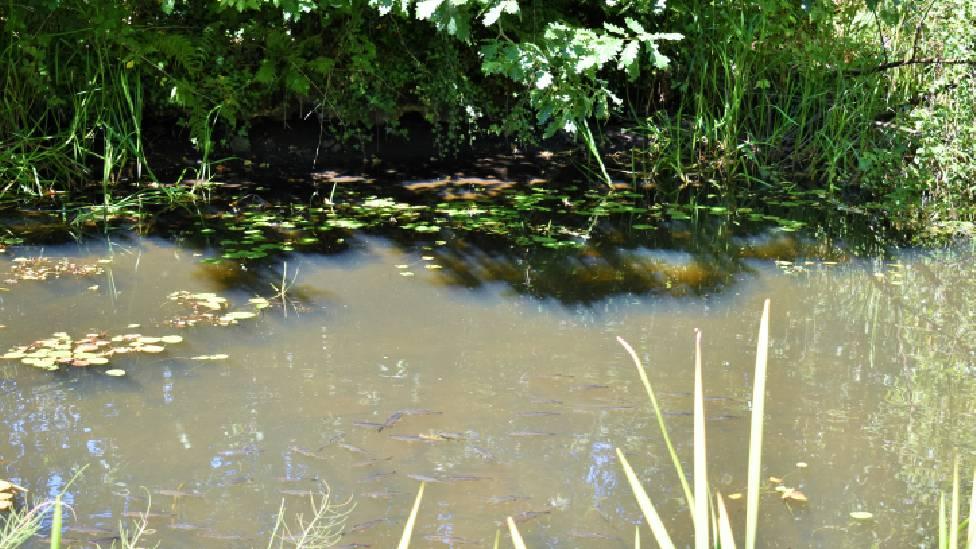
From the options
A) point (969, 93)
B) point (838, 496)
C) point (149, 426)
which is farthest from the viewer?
point (969, 93)

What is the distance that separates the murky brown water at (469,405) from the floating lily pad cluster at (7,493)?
7 centimetres

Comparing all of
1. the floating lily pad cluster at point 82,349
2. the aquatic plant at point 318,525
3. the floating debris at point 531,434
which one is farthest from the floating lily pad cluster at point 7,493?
the floating debris at point 531,434

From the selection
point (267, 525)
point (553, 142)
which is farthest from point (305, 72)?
point (267, 525)

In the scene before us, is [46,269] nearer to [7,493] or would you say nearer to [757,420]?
[7,493]

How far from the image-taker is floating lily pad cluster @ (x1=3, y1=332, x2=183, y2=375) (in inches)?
155

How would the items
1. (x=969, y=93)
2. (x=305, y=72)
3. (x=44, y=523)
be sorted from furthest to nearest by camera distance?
(x=305, y=72)
(x=969, y=93)
(x=44, y=523)

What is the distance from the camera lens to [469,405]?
3.69m

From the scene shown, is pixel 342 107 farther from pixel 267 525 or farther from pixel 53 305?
pixel 267 525

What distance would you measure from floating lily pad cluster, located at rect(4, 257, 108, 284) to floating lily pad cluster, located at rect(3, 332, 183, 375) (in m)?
0.80

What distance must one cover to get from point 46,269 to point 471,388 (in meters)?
2.34

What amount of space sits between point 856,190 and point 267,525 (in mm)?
5200

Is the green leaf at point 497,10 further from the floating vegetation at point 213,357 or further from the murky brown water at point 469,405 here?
the floating vegetation at point 213,357

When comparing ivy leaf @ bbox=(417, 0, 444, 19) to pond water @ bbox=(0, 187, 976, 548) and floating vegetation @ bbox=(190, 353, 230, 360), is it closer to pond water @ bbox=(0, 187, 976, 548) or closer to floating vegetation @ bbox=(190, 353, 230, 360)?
pond water @ bbox=(0, 187, 976, 548)

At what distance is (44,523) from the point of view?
285 centimetres
